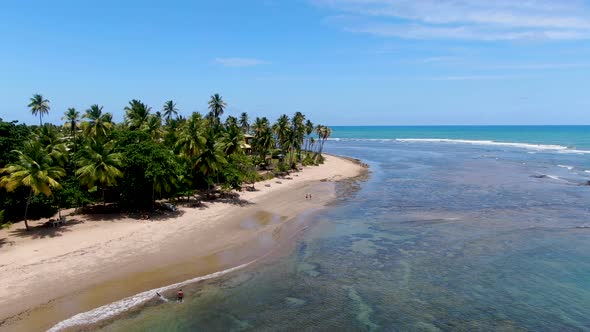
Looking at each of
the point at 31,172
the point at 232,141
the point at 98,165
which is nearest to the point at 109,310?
the point at 31,172

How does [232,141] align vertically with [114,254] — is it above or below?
above

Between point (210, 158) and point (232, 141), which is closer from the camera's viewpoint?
point (210, 158)

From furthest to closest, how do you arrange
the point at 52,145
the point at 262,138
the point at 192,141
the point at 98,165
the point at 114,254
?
the point at 262,138 < the point at 192,141 < the point at 52,145 < the point at 98,165 < the point at 114,254

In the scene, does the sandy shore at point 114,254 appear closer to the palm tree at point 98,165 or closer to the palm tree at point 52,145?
the palm tree at point 98,165

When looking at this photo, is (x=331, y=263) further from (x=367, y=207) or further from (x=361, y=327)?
(x=367, y=207)

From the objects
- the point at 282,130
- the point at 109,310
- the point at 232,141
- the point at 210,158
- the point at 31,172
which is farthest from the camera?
the point at 282,130

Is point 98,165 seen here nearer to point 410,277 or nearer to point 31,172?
point 31,172

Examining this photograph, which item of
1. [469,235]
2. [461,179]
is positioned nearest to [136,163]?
[469,235]

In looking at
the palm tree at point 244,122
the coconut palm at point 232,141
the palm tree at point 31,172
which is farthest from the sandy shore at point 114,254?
the palm tree at point 244,122
